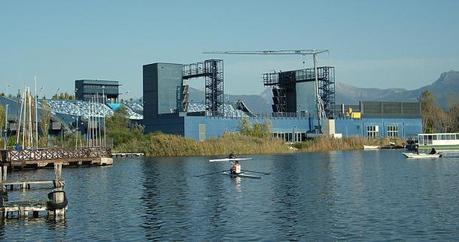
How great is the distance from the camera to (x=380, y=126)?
156625 millimetres

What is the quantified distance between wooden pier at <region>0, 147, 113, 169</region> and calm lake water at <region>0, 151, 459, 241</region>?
19979 mm

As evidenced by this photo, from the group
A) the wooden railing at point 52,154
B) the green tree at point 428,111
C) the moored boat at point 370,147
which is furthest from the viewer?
the green tree at point 428,111

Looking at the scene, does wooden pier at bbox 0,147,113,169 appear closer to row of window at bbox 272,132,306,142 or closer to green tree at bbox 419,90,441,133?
row of window at bbox 272,132,306,142

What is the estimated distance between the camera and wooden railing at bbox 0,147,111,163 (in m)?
75.9

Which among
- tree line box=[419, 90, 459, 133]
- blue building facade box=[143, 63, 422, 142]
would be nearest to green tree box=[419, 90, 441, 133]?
tree line box=[419, 90, 459, 133]

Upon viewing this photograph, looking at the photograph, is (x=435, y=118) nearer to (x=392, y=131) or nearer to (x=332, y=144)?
(x=392, y=131)

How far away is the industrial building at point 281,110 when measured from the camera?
131 metres

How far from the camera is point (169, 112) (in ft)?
466

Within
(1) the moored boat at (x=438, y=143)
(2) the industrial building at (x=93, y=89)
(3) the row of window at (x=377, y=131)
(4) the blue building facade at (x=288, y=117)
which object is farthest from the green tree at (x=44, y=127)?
(3) the row of window at (x=377, y=131)

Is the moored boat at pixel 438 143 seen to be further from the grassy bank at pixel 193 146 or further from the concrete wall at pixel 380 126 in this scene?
the concrete wall at pixel 380 126

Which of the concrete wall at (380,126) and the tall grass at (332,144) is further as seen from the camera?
the concrete wall at (380,126)

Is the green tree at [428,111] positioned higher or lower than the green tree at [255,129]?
higher

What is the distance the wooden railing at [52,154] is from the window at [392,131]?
87.3 meters

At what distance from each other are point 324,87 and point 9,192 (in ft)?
360
